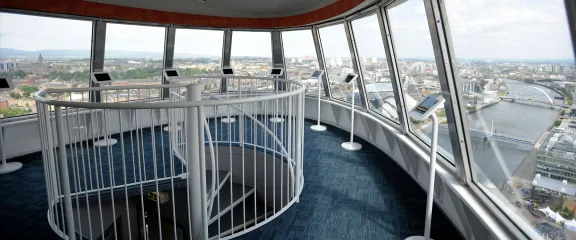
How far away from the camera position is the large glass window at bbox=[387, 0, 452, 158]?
322cm

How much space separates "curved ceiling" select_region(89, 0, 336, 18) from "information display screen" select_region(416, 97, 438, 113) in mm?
3698

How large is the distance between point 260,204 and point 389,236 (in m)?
2.78

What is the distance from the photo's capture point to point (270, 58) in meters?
8.19

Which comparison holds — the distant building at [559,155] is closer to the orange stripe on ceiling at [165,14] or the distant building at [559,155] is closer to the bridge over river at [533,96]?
the bridge over river at [533,96]

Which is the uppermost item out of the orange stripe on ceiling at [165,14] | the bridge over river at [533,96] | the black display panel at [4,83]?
→ the orange stripe on ceiling at [165,14]

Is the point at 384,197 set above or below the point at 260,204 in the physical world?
above

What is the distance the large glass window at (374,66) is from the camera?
4.77 metres

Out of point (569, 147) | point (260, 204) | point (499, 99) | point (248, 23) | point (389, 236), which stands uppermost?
point (248, 23)

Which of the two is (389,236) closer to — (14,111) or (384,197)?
(384,197)

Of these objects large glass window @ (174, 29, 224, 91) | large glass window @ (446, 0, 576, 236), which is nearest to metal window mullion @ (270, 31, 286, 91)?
large glass window @ (174, 29, 224, 91)

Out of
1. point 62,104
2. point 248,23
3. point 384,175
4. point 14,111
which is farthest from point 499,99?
point 14,111

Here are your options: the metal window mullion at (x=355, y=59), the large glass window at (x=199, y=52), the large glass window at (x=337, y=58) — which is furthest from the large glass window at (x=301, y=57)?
the large glass window at (x=199, y=52)

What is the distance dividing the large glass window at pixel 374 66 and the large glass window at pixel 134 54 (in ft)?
13.9

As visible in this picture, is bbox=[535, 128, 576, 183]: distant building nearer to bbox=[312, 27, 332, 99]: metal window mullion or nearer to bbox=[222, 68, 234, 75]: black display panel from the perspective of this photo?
bbox=[312, 27, 332, 99]: metal window mullion
